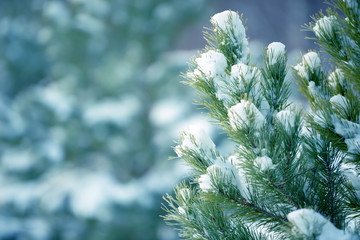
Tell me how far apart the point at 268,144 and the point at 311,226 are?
198mm

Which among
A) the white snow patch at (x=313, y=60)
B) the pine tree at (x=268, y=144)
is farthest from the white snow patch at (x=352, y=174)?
the white snow patch at (x=313, y=60)

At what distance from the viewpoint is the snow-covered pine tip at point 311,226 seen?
2.08ft

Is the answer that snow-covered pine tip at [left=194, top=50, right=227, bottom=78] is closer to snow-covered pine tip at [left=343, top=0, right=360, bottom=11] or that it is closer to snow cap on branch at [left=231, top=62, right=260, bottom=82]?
snow cap on branch at [left=231, top=62, right=260, bottom=82]

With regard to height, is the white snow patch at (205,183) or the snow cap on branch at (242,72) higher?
the snow cap on branch at (242,72)

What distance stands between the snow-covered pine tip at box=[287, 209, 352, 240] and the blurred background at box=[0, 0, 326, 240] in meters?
2.44

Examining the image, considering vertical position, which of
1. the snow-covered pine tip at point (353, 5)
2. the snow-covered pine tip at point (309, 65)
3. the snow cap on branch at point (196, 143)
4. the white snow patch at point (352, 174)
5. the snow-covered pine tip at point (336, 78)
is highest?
the snow-covered pine tip at point (353, 5)

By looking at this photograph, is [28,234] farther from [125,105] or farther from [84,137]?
[125,105]

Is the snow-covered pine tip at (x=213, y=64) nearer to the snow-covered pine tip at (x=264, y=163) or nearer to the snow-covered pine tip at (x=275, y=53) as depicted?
the snow-covered pine tip at (x=275, y=53)

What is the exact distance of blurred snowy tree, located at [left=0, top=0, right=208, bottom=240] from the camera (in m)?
3.11

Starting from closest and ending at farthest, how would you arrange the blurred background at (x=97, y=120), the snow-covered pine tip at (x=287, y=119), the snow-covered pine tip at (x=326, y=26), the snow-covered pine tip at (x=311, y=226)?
the snow-covered pine tip at (x=311, y=226), the snow-covered pine tip at (x=287, y=119), the snow-covered pine tip at (x=326, y=26), the blurred background at (x=97, y=120)

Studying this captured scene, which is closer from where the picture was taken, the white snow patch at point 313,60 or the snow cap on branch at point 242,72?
the snow cap on branch at point 242,72

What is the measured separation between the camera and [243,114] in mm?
731

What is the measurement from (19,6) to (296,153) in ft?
15.2

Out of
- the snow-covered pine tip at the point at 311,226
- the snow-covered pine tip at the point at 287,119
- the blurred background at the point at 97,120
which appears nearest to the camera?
the snow-covered pine tip at the point at 311,226
